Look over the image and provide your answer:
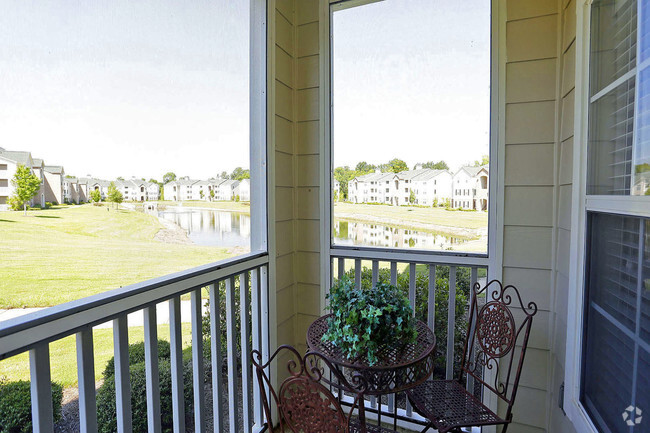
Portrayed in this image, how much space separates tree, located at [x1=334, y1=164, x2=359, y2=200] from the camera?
244 centimetres

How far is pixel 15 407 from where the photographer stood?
1.01m

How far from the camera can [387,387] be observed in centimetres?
156

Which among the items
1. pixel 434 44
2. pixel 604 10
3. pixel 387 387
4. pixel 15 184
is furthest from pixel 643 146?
pixel 15 184

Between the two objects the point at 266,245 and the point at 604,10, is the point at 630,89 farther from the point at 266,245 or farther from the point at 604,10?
the point at 266,245

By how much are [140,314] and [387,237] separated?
5.08 feet

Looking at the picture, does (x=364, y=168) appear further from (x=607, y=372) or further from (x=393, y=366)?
(x=607, y=372)

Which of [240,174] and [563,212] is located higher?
[240,174]

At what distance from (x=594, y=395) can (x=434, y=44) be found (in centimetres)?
201

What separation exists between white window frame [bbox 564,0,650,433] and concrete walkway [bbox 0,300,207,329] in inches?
70.0

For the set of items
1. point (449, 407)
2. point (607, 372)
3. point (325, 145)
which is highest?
point (325, 145)

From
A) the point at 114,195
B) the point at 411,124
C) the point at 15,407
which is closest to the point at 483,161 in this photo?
the point at 411,124

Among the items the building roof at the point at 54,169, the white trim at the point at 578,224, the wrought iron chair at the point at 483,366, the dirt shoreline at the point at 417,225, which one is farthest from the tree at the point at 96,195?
the white trim at the point at 578,224

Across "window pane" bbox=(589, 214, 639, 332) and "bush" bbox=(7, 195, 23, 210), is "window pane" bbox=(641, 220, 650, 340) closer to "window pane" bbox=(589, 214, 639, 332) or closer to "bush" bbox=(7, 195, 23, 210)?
"window pane" bbox=(589, 214, 639, 332)

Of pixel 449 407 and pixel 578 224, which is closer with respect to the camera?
pixel 578 224
